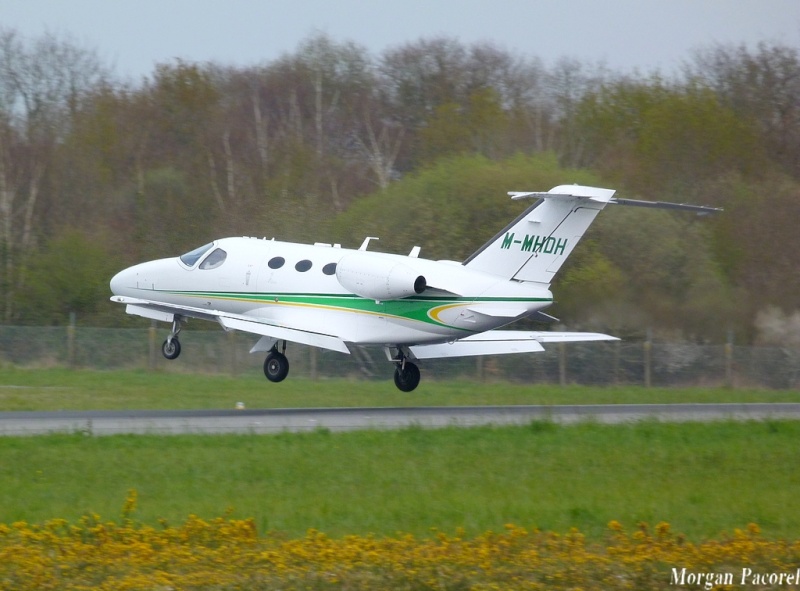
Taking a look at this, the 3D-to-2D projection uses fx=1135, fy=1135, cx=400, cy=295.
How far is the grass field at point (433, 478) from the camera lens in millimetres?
12859

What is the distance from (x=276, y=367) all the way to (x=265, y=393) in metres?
2.93

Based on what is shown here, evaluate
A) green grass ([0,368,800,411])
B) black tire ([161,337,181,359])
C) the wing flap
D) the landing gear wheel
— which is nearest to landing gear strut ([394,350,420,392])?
the landing gear wheel

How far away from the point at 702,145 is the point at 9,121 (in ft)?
103

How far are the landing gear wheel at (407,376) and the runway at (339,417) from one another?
104 centimetres

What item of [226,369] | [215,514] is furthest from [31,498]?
[226,369]

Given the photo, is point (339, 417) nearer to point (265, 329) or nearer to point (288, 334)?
point (288, 334)

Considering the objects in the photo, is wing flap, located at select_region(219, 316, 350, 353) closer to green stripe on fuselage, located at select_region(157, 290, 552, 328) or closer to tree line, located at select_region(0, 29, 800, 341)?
green stripe on fuselage, located at select_region(157, 290, 552, 328)

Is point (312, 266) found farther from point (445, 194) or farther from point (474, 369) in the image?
point (445, 194)

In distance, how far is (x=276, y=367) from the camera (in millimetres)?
26000

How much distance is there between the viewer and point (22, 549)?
1005 centimetres

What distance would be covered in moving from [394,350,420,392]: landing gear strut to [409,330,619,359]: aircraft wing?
1.20 ft

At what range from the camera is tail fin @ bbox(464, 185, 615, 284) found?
75.7 feet

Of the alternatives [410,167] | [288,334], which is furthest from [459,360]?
[410,167]

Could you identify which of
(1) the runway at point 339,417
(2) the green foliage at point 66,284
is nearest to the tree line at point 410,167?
(2) the green foliage at point 66,284
